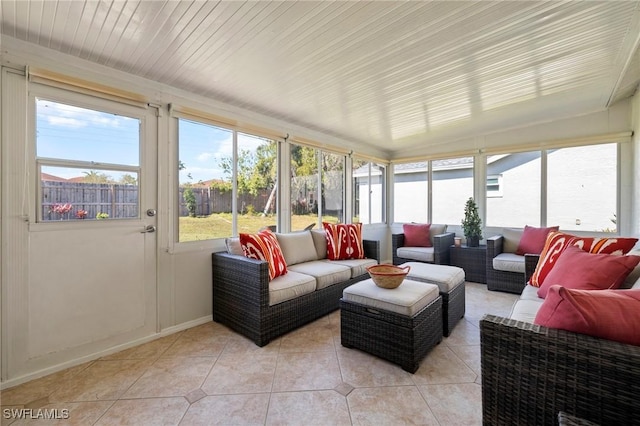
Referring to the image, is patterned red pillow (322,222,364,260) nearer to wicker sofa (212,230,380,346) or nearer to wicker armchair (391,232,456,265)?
wicker sofa (212,230,380,346)

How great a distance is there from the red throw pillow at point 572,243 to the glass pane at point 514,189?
208 centimetres

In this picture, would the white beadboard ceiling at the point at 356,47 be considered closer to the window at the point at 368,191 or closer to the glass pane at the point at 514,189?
the glass pane at the point at 514,189

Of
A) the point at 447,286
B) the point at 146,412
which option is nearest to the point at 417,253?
the point at 447,286

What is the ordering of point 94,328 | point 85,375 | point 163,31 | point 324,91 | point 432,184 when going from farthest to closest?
1. point 432,184
2. point 324,91
3. point 94,328
4. point 85,375
5. point 163,31

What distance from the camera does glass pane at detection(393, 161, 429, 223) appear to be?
536cm

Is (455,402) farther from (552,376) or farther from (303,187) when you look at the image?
(303,187)

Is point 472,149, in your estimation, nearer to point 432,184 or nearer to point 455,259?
point 432,184

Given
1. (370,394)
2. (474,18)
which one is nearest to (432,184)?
(474,18)

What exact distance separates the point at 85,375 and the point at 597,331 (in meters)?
2.89

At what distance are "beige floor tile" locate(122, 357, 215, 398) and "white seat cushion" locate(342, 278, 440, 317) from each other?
119 centimetres

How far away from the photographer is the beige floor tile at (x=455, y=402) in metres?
1.48

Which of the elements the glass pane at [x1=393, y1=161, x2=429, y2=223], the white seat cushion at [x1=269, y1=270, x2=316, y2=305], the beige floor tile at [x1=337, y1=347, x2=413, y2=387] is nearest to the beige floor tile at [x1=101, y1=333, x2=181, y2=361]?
the white seat cushion at [x1=269, y1=270, x2=316, y2=305]

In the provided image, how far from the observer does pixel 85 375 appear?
1922mm

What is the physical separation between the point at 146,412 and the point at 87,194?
5.41 feet
